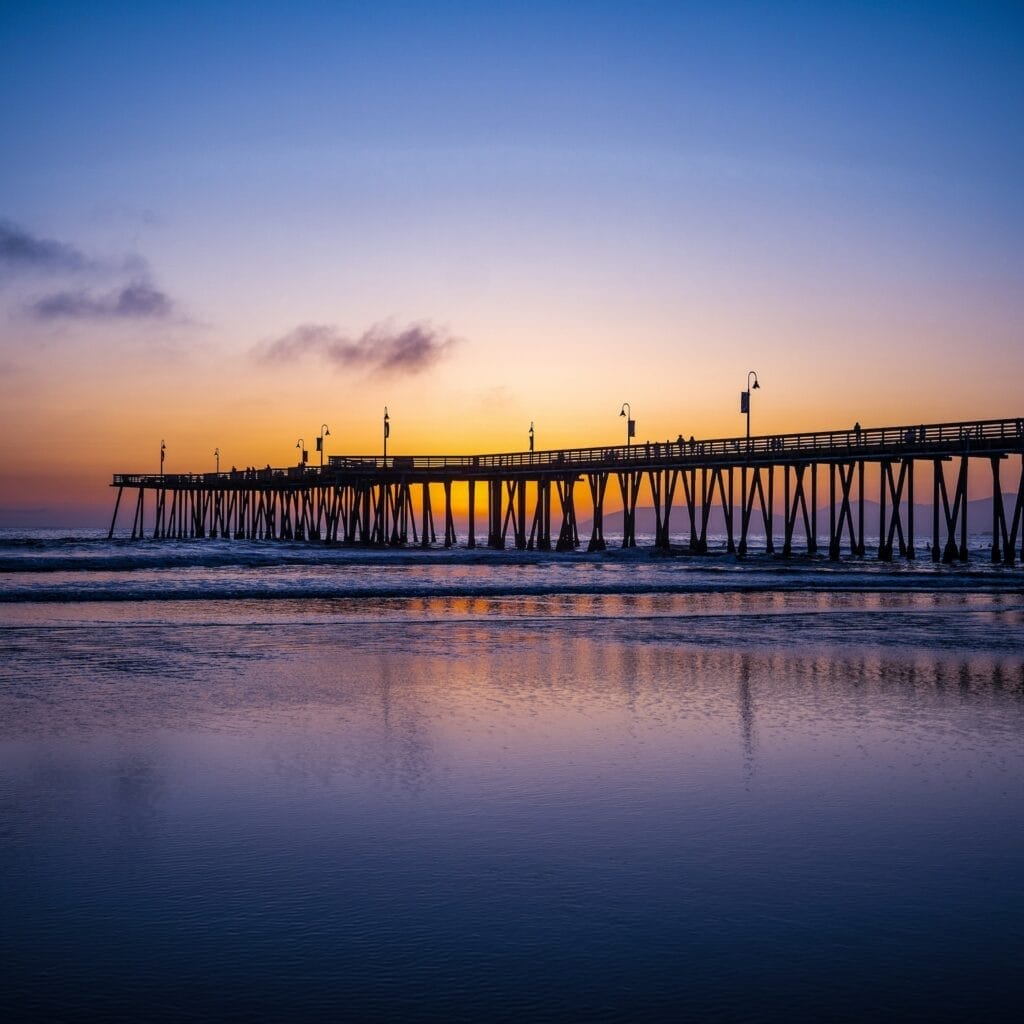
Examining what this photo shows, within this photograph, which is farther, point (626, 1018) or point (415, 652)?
point (415, 652)

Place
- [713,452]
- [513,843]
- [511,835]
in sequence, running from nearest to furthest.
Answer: [513,843]
[511,835]
[713,452]

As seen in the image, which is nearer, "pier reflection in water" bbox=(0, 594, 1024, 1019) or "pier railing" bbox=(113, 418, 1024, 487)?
"pier reflection in water" bbox=(0, 594, 1024, 1019)

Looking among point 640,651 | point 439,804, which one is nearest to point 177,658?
point 640,651

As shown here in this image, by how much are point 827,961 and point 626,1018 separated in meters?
0.83

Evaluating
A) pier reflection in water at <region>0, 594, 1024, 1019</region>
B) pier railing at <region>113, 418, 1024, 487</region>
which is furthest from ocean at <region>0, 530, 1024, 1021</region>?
pier railing at <region>113, 418, 1024, 487</region>

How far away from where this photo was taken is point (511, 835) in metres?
4.96

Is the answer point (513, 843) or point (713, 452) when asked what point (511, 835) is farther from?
point (713, 452)

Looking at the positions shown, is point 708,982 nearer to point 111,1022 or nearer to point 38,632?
point 111,1022

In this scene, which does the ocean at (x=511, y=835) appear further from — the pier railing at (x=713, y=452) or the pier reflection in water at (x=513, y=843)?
the pier railing at (x=713, y=452)

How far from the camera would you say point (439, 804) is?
18.1ft

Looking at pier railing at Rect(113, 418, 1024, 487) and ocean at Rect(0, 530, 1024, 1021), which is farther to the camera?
pier railing at Rect(113, 418, 1024, 487)

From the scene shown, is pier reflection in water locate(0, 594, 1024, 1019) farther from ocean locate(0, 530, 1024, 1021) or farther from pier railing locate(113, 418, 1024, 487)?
pier railing locate(113, 418, 1024, 487)

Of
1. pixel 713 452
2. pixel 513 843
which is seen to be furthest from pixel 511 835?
pixel 713 452

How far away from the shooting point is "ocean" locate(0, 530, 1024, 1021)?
334 cm
